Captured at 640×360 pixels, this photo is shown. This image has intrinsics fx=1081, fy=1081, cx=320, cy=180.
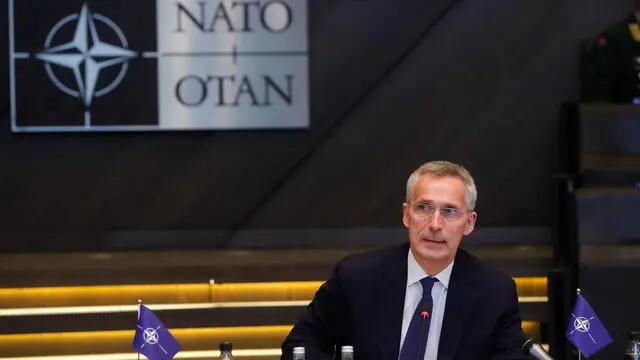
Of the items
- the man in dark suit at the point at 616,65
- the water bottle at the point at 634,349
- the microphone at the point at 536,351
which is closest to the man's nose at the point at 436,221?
the microphone at the point at 536,351

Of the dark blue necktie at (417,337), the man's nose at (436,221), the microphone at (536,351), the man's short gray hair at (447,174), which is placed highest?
the man's short gray hair at (447,174)

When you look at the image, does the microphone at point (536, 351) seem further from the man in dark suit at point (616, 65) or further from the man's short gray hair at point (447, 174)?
the man in dark suit at point (616, 65)

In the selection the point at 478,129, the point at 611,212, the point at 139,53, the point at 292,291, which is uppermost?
the point at 139,53

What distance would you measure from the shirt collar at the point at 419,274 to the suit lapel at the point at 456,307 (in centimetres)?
1

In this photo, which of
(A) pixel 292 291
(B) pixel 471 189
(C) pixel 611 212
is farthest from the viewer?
(A) pixel 292 291

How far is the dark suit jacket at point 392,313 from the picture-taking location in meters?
2.96

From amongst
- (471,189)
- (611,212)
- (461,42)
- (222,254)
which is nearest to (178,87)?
(222,254)

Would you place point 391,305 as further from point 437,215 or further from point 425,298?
point 437,215

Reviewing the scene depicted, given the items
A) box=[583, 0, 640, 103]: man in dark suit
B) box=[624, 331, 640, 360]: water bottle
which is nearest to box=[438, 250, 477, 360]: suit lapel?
box=[624, 331, 640, 360]: water bottle

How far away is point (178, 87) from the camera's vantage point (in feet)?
20.1

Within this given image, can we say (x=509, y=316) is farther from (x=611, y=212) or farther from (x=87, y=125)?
(x=87, y=125)

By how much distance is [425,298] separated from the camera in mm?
2965

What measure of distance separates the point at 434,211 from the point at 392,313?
12.7 inches

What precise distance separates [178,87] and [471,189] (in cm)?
345
